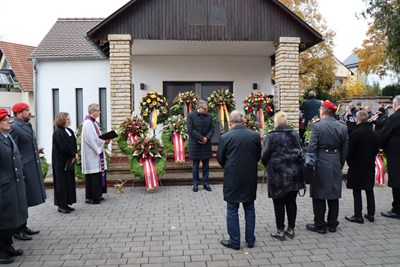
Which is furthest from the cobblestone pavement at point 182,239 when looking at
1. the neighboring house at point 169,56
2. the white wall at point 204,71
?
the white wall at point 204,71

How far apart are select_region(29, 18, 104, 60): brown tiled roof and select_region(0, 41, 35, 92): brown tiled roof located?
9.02 meters

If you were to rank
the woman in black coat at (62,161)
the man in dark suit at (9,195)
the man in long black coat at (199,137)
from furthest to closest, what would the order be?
the man in long black coat at (199,137), the woman in black coat at (62,161), the man in dark suit at (9,195)

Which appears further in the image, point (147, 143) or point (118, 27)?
point (118, 27)

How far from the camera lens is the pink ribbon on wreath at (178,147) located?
9203 mm

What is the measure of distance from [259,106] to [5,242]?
7473 millimetres

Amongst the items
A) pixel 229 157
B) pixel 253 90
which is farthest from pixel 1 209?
pixel 253 90

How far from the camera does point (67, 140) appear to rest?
684 centimetres

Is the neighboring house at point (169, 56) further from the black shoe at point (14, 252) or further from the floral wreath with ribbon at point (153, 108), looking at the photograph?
the black shoe at point (14, 252)

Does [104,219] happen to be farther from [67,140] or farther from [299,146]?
[299,146]

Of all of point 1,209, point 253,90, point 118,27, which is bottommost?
point 1,209

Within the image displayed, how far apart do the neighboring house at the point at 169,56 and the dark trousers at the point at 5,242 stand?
5.55 metres

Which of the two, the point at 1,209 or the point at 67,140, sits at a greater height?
the point at 67,140

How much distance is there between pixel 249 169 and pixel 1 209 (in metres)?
3.14

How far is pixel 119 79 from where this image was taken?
1005cm
